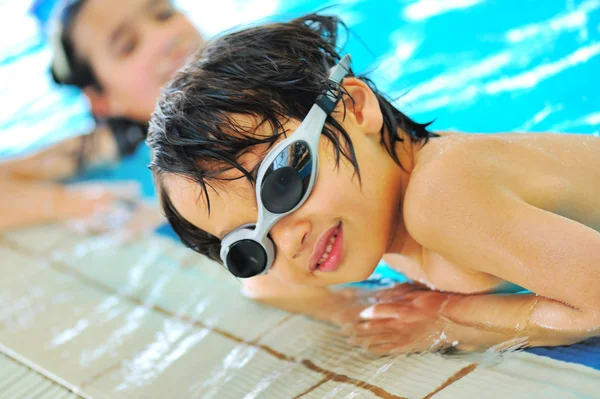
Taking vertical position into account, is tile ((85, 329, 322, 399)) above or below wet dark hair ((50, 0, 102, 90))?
below

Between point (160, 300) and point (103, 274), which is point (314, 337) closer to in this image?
point (160, 300)

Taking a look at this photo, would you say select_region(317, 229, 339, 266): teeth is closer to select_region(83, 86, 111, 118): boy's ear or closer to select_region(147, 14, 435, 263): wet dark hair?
select_region(147, 14, 435, 263): wet dark hair

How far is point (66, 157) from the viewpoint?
4.60 m

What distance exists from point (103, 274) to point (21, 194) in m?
1.35

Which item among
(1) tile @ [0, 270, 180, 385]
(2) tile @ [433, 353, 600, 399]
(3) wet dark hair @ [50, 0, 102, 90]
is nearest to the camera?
(2) tile @ [433, 353, 600, 399]

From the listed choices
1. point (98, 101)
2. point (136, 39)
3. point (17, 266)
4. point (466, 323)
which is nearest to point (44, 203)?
point (17, 266)

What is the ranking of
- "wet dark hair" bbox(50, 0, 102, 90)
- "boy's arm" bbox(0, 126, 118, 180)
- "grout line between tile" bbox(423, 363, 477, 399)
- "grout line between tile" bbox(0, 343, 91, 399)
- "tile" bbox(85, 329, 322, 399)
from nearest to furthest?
1. "grout line between tile" bbox(423, 363, 477, 399)
2. "tile" bbox(85, 329, 322, 399)
3. "grout line between tile" bbox(0, 343, 91, 399)
4. "wet dark hair" bbox(50, 0, 102, 90)
5. "boy's arm" bbox(0, 126, 118, 180)

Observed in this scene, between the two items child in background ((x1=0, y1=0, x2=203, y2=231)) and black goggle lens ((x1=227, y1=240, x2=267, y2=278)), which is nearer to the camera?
black goggle lens ((x1=227, y1=240, x2=267, y2=278))

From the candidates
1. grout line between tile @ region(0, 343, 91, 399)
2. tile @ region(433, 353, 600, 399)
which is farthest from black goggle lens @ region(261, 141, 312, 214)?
grout line between tile @ region(0, 343, 91, 399)

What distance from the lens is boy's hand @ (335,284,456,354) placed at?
1.83 m

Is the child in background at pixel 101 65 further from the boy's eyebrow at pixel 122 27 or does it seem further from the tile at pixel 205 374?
the tile at pixel 205 374

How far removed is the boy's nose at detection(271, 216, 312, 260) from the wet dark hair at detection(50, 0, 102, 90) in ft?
9.94

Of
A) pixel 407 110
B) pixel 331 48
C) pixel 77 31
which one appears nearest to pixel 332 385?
pixel 331 48

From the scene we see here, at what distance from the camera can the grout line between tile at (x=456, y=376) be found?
1564mm
